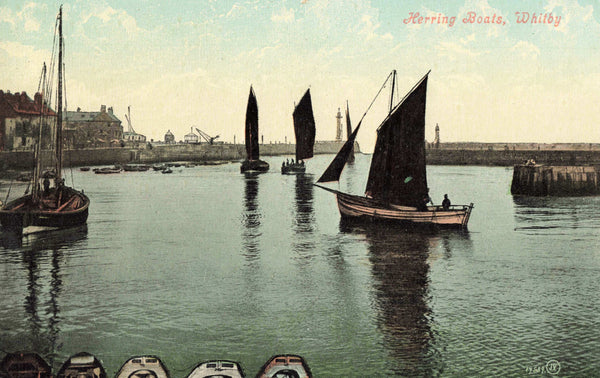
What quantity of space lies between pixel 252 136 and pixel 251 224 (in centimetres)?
5130

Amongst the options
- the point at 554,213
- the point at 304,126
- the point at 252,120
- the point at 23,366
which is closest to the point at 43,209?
the point at 23,366

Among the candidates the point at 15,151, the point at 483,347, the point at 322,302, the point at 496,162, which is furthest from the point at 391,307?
the point at 496,162

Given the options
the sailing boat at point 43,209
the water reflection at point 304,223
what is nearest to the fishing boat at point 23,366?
the water reflection at point 304,223

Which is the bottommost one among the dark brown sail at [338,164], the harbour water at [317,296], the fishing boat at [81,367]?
the harbour water at [317,296]

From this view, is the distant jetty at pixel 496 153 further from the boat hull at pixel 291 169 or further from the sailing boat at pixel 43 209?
the sailing boat at pixel 43 209

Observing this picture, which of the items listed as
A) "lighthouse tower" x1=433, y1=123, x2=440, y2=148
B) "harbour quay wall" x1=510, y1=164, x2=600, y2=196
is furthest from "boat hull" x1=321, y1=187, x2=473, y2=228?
"lighthouse tower" x1=433, y1=123, x2=440, y2=148

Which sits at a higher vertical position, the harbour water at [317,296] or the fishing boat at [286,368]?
the fishing boat at [286,368]

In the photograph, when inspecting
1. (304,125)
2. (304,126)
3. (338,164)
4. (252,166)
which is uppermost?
(304,125)

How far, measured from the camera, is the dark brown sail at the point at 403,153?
33812mm

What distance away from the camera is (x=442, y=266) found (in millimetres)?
26828

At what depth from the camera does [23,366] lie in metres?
11.2

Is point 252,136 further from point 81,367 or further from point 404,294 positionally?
point 81,367

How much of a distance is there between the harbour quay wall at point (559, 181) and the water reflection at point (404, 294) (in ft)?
96.3

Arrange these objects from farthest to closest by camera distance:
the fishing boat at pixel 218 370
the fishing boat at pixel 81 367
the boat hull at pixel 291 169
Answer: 1. the boat hull at pixel 291 169
2. the fishing boat at pixel 81 367
3. the fishing boat at pixel 218 370
